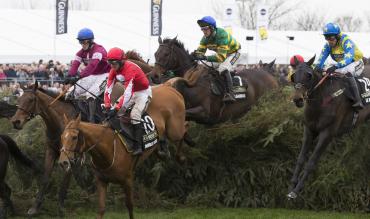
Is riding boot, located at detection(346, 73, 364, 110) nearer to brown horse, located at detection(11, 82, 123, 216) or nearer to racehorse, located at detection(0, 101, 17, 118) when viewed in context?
brown horse, located at detection(11, 82, 123, 216)

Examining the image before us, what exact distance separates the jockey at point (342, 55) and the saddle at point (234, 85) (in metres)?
2.22

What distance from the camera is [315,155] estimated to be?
33.2 ft

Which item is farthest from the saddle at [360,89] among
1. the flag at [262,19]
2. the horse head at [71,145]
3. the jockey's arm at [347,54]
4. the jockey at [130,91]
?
the flag at [262,19]

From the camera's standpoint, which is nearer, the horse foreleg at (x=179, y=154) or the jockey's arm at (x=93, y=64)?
the horse foreleg at (x=179, y=154)

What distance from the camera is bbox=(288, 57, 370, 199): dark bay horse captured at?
9.95 m

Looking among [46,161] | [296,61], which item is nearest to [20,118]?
[46,161]

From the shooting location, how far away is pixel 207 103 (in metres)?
11.9

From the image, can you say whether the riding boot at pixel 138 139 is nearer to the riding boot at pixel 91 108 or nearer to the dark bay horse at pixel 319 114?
the riding boot at pixel 91 108

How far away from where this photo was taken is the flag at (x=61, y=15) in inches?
893

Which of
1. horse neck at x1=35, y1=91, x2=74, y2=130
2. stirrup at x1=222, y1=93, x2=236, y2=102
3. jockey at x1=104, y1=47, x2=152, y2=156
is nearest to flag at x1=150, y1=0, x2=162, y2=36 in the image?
stirrup at x1=222, y1=93, x2=236, y2=102

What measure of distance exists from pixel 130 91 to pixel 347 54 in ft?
11.6

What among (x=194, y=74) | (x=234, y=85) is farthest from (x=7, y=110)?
(x=234, y=85)

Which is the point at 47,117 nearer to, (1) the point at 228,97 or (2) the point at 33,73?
(1) the point at 228,97

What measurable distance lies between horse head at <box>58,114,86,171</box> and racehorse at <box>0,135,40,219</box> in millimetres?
2142
